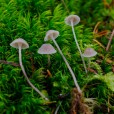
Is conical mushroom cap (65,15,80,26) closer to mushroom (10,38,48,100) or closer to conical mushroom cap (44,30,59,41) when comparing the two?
conical mushroom cap (44,30,59,41)

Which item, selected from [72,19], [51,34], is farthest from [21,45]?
[72,19]

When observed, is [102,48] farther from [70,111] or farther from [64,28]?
[70,111]

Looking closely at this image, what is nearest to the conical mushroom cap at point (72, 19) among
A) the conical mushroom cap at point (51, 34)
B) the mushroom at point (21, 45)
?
the conical mushroom cap at point (51, 34)

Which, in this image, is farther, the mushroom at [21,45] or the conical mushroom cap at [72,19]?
the conical mushroom cap at [72,19]

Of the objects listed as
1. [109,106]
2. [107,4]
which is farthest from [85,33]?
[109,106]

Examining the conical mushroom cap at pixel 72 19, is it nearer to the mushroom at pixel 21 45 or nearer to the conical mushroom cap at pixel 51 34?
the conical mushroom cap at pixel 51 34

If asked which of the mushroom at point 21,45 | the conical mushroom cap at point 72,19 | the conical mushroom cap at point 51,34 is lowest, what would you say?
the mushroom at point 21,45

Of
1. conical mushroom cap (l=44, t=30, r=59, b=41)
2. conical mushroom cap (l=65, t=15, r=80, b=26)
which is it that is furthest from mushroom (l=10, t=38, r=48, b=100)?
conical mushroom cap (l=65, t=15, r=80, b=26)

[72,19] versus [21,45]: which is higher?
[72,19]

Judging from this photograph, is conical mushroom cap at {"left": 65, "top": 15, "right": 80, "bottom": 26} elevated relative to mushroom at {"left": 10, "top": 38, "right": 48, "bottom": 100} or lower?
elevated

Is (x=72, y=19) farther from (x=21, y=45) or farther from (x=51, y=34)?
(x=21, y=45)

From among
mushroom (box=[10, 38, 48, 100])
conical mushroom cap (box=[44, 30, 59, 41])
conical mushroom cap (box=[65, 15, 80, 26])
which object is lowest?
mushroom (box=[10, 38, 48, 100])
